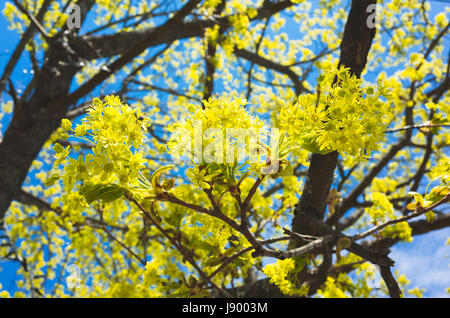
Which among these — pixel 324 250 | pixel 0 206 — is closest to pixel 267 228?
pixel 324 250

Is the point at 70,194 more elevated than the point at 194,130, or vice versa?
the point at 194,130

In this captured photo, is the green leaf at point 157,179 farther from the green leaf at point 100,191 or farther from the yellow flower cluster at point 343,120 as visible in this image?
the yellow flower cluster at point 343,120

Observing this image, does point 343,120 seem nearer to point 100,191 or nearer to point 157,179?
point 157,179

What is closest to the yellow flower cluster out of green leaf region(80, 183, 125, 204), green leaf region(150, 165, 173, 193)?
green leaf region(150, 165, 173, 193)

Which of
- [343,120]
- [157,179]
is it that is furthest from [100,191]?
[343,120]

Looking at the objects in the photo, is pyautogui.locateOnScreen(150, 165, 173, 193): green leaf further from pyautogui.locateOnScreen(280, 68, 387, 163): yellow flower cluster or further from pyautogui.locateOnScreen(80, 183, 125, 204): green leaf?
pyautogui.locateOnScreen(280, 68, 387, 163): yellow flower cluster

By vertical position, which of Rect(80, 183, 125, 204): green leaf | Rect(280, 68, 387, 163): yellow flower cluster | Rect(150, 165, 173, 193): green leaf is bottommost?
Rect(80, 183, 125, 204): green leaf

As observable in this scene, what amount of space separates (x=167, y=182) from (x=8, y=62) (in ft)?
13.4

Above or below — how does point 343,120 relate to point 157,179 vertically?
above

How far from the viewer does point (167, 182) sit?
893mm

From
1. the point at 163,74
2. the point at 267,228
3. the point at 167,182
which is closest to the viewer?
the point at 167,182

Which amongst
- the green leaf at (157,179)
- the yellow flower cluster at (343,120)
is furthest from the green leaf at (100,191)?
the yellow flower cluster at (343,120)

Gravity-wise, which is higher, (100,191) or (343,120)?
(343,120)
